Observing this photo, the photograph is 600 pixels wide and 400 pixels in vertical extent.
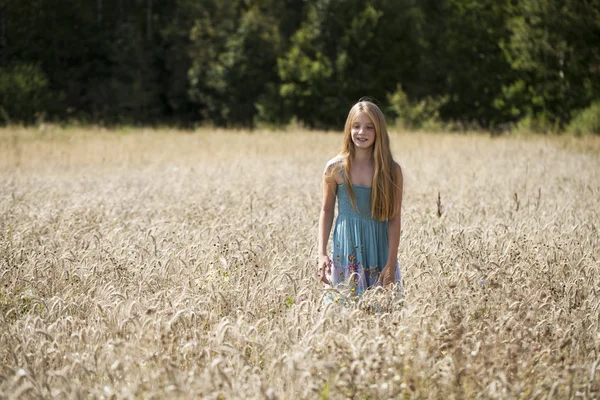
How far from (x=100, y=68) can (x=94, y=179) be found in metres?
27.1

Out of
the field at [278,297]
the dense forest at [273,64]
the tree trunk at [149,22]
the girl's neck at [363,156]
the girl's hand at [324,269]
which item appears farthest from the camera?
the tree trunk at [149,22]

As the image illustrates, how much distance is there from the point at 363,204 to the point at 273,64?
30672 millimetres

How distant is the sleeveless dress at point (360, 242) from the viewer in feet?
12.6

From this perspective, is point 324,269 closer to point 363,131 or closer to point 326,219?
point 326,219

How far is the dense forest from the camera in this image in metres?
28.4

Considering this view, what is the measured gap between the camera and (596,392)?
2.89 meters

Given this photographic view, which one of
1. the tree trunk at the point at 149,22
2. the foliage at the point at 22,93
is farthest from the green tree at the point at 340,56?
the foliage at the point at 22,93

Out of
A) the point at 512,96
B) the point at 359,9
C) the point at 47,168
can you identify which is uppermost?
the point at 359,9

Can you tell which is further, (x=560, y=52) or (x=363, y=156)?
(x=560, y=52)

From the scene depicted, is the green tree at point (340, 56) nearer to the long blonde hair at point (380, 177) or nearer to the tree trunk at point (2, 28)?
the tree trunk at point (2, 28)

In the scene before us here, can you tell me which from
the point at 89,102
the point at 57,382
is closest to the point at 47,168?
the point at 57,382

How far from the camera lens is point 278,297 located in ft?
12.4

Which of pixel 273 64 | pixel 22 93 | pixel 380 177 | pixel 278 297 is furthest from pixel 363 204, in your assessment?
pixel 273 64

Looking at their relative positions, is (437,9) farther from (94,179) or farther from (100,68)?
(94,179)
